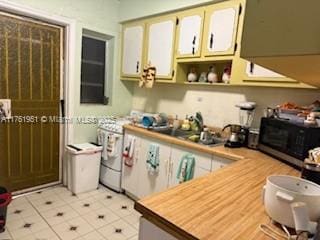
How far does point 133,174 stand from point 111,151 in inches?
15.5

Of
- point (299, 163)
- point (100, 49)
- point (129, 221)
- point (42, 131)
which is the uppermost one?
point (100, 49)

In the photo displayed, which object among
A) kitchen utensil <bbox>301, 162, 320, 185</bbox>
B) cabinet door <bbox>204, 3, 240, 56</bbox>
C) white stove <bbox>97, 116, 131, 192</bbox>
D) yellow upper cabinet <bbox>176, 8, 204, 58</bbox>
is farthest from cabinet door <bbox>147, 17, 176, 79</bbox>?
kitchen utensil <bbox>301, 162, 320, 185</bbox>

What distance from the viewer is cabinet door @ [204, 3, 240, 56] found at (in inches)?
84.7

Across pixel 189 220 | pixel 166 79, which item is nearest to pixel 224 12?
pixel 166 79

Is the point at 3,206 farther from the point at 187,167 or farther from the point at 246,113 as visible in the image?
the point at 246,113

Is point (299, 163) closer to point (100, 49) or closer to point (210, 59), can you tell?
point (210, 59)

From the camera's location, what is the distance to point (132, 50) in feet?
10.3

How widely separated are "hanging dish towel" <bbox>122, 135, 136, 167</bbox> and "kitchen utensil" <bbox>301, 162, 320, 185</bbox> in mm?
1852

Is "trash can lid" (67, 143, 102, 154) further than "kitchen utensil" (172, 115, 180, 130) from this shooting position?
No

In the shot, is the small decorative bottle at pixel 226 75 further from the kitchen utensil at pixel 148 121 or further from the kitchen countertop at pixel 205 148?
the kitchen utensil at pixel 148 121

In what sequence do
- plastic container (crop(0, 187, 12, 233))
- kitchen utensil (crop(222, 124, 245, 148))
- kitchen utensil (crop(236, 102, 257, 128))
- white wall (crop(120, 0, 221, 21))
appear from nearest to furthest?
plastic container (crop(0, 187, 12, 233)) < kitchen utensil (crop(222, 124, 245, 148)) < kitchen utensil (crop(236, 102, 257, 128)) < white wall (crop(120, 0, 221, 21))

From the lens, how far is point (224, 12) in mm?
2203

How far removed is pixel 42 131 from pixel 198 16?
2.23 m

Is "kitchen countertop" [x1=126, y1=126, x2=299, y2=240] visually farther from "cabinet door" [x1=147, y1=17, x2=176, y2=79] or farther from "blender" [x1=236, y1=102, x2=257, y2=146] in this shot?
"cabinet door" [x1=147, y1=17, x2=176, y2=79]
